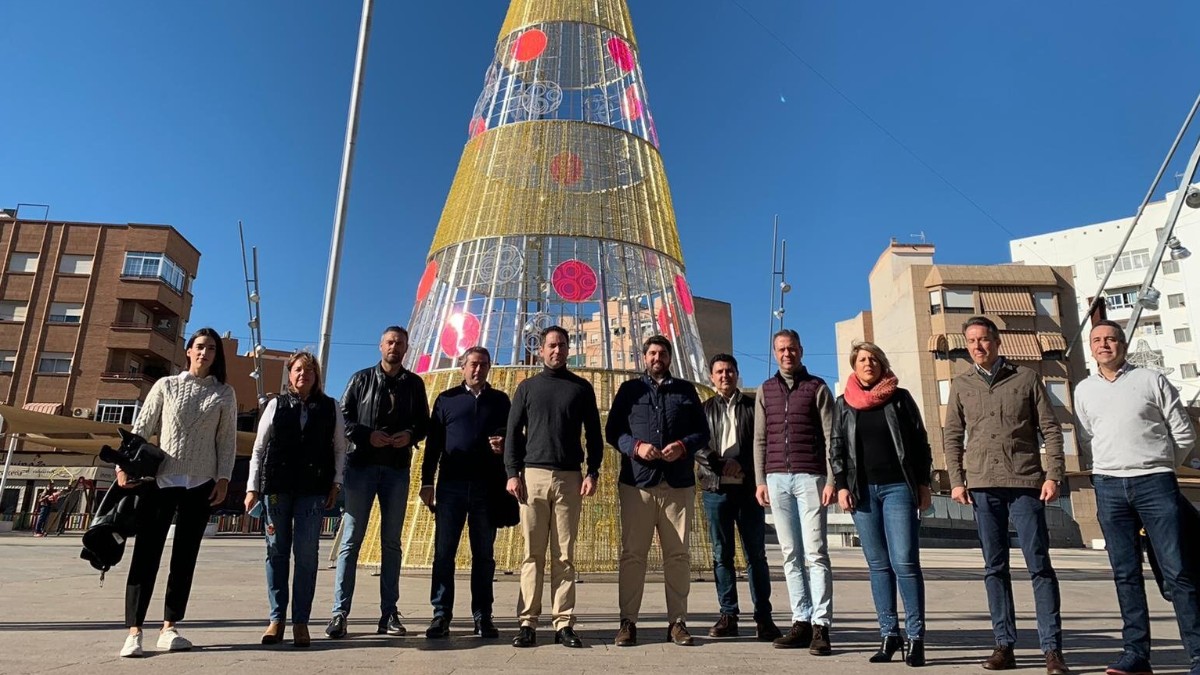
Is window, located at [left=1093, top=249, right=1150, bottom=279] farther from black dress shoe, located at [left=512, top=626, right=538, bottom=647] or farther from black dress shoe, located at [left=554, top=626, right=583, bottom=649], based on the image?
black dress shoe, located at [left=512, top=626, right=538, bottom=647]

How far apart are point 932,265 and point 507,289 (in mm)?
37998

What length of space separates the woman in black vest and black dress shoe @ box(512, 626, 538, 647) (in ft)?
4.08

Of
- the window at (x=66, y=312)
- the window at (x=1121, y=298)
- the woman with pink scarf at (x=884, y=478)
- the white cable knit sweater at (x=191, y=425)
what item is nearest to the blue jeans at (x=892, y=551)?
the woman with pink scarf at (x=884, y=478)

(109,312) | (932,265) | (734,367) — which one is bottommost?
(734,367)

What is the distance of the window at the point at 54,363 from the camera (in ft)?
119

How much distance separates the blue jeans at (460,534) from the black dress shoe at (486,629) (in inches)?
2.7

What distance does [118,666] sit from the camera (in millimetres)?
3473

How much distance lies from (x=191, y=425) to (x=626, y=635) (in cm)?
281

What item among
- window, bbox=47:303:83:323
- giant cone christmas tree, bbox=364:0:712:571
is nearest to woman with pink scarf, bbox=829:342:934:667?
giant cone christmas tree, bbox=364:0:712:571

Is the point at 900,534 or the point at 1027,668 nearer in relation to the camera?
the point at 1027,668

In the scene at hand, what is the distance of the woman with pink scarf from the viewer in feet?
13.6

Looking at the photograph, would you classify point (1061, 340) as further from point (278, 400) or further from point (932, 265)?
point (278, 400)

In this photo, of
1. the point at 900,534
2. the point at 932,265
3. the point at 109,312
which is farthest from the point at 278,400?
the point at 932,265

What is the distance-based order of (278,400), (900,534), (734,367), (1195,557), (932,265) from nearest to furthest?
1. (1195,557)
2. (900,534)
3. (278,400)
4. (734,367)
5. (932,265)
